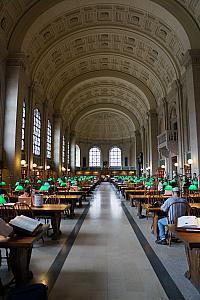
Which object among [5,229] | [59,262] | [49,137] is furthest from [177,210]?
[49,137]

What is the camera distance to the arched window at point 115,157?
49.4m

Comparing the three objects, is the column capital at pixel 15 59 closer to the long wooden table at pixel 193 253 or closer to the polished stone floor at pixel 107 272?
the polished stone floor at pixel 107 272

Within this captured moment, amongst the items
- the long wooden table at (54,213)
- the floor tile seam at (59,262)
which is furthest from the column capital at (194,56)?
the long wooden table at (54,213)

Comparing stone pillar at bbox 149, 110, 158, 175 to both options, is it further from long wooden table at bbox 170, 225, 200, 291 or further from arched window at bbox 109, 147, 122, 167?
long wooden table at bbox 170, 225, 200, 291

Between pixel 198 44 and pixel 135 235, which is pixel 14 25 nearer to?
pixel 198 44

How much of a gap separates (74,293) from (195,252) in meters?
1.81

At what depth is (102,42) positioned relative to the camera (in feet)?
71.3

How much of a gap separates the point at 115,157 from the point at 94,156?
4390 millimetres

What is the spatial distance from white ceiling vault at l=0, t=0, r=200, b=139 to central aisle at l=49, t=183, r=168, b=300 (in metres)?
13.6

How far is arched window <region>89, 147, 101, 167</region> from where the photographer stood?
4944cm

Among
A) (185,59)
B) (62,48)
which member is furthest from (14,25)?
(185,59)

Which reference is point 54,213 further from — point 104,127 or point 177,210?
point 104,127

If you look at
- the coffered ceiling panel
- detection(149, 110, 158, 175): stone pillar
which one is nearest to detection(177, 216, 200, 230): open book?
detection(149, 110, 158, 175): stone pillar

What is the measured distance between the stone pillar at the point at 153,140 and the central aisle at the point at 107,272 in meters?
20.7
